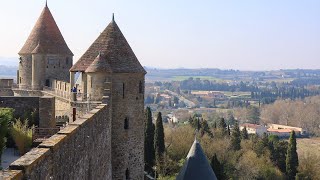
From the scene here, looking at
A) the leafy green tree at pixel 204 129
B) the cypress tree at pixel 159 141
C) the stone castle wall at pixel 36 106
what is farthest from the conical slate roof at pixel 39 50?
the leafy green tree at pixel 204 129

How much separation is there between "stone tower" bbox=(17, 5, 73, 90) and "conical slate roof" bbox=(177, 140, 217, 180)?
15.7 meters

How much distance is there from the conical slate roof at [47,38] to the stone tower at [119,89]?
11938 mm

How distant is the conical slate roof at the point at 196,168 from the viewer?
18250 millimetres

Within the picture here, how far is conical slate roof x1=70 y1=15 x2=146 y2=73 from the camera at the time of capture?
1961cm

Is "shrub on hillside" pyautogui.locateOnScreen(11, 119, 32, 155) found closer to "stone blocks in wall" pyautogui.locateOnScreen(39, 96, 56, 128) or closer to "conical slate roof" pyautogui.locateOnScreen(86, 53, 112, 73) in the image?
"stone blocks in wall" pyautogui.locateOnScreen(39, 96, 56, 128)

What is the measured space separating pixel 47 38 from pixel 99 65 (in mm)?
14019

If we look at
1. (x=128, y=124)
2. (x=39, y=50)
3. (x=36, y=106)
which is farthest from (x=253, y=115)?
(x=36, y=106)

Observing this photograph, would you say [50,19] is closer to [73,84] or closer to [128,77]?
[73,84]

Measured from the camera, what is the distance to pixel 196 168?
1847 cm

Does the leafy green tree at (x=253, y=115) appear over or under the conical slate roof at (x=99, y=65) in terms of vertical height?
under

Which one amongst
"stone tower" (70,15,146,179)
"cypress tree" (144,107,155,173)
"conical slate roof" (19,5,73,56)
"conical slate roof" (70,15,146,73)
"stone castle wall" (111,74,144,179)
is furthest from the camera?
"cypress tree" (144,107,155,173)

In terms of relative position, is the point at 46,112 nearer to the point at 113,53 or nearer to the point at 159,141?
the point at 113,53

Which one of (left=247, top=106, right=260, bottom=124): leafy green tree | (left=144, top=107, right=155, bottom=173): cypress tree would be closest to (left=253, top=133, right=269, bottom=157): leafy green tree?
(left=144, top=107, right=155, bottom=173): cypress tree

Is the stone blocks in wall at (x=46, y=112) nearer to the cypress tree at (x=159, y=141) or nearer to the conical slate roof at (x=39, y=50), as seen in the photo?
the conical slate roof at (x=39, y=50)
